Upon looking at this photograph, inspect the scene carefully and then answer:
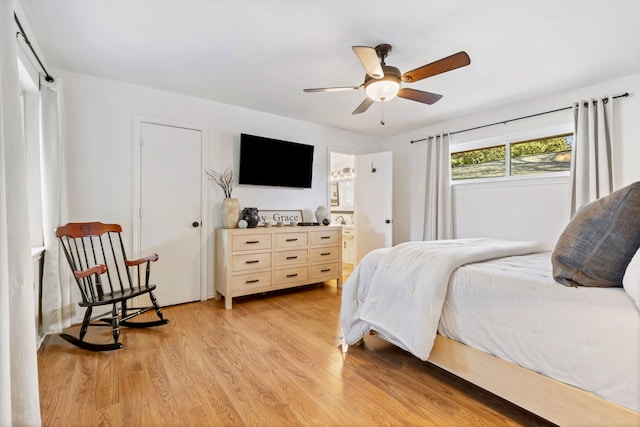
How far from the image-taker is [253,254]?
349 cm

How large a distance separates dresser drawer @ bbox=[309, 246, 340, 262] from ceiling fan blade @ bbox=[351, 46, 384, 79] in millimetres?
2410

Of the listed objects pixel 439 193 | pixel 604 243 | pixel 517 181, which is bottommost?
pixel 604 243

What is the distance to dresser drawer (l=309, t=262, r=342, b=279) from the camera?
400 cm

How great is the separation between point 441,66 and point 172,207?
299 centimetres

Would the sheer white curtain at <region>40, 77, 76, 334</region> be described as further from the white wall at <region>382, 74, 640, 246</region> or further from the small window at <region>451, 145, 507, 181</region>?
the small window at <region>451, 145, 507, 181</region>

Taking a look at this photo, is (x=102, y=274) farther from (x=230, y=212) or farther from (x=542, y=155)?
(x=542, y=155)

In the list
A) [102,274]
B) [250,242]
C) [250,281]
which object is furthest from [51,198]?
[250,281]

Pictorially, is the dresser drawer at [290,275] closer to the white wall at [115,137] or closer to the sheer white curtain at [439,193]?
the white wall at [115,137]

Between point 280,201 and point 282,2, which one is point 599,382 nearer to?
point 282,2

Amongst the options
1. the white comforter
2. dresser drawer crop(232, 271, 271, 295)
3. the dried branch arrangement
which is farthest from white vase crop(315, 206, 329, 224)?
the white comforter

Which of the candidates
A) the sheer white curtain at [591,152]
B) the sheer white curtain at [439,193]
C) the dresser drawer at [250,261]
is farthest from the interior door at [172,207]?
the sheer white curtain at [591,152]

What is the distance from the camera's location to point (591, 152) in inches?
118

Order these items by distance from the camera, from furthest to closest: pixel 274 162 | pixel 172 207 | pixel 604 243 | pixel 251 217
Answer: pixel 274 162 → pixel 251 217 → pixel 172 207 → pixel 604 243

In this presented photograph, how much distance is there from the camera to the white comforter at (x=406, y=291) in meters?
1.74
